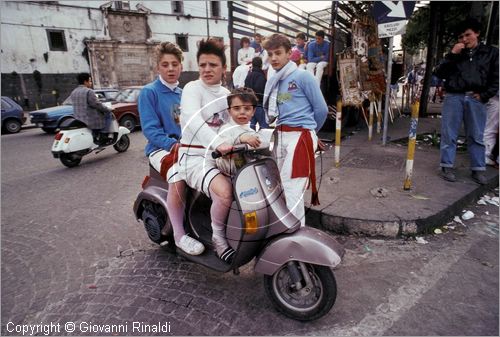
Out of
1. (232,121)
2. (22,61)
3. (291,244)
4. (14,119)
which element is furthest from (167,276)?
(22,61)

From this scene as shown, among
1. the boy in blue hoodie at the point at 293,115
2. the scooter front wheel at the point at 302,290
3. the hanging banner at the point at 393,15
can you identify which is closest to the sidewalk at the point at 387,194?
the boy in blue hoodie at the point at 293,115

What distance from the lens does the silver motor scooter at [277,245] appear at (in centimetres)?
219

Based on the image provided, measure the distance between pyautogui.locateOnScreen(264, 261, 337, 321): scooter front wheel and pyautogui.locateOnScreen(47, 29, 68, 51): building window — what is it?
2949 cm

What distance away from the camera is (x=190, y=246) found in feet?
8.93

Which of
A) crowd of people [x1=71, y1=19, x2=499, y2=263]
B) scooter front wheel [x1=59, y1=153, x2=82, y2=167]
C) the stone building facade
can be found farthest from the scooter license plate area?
the stone building facade

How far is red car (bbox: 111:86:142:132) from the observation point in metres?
11.1

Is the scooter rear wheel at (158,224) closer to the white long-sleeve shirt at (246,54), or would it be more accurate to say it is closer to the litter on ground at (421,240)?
the litter on ground at (421,240)

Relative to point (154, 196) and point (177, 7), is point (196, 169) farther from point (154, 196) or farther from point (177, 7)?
point (177, 7)

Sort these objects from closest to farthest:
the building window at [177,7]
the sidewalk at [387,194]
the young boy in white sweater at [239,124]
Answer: the young boy in white sweater at [239,124] → the sidewalk at [387,194] → the building window at [177,7]

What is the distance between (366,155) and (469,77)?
2126 millimetres

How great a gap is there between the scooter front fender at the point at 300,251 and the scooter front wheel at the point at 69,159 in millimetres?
6289

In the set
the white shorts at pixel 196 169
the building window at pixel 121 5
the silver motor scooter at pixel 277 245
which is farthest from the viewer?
the building window at pixel 121 5

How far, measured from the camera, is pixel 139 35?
93.8 feet

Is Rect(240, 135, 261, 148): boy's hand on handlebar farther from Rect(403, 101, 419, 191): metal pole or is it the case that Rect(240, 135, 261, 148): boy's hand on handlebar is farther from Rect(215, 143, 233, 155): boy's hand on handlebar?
Rect(403, 101, 419, 191): metal pole
